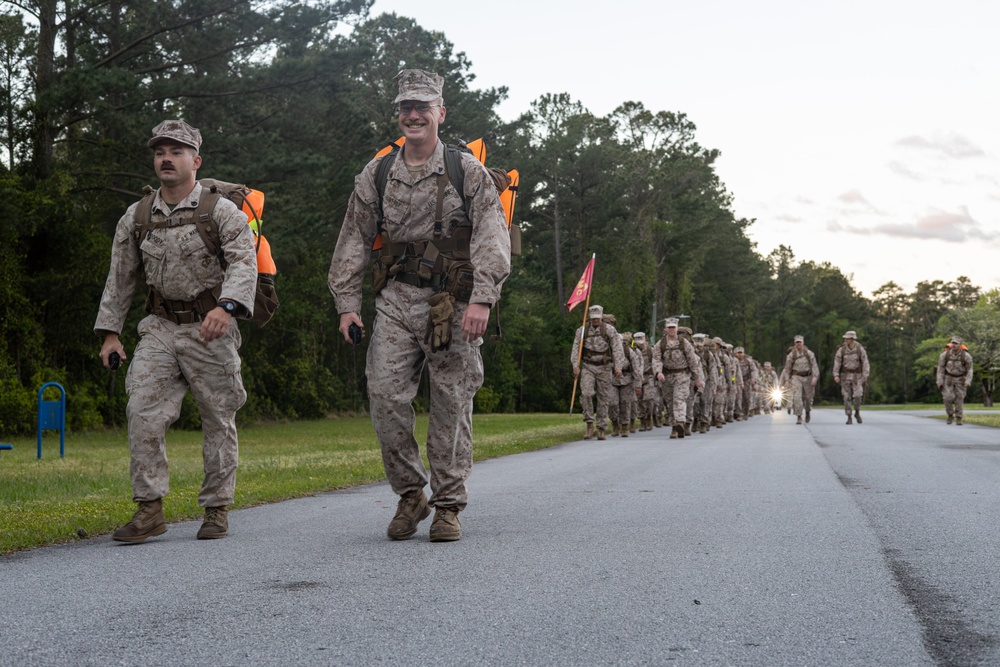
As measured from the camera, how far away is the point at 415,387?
21.5 feet

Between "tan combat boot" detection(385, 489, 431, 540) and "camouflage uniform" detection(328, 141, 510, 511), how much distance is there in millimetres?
42

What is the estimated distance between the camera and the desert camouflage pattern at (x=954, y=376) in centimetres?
3068

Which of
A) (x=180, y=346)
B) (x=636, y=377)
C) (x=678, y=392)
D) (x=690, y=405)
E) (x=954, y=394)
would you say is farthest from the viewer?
(x=954, y=394)

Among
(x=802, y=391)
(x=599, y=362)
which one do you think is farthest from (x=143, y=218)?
(x=802, y=391)

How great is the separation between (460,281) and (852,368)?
2472cm

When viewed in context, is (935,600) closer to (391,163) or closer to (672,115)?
(391,163)

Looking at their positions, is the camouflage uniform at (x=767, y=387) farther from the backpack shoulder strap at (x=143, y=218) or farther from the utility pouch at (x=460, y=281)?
the backpack shoulder strap at (x=143, y=218)

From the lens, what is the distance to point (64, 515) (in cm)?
816

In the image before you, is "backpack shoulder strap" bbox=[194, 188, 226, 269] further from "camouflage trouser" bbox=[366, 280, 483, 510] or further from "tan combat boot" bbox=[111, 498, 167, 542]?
"tan combat boot" bbox=[111, 498, 167, 542]

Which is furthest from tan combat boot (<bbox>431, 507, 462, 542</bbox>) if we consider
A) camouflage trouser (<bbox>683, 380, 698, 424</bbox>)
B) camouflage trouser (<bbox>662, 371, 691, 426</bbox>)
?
camouflage trouser (<bbox>683, 380, 698, 424</bbox>)

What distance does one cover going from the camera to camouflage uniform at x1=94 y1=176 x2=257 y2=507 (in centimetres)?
667

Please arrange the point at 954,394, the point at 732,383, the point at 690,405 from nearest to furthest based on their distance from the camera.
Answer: the point at 690,405
the point at 954,394
the point at 732,383

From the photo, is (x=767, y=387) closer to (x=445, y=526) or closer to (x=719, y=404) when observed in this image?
(x=719, y=404)

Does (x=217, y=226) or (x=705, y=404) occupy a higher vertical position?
(x=217, y=226)
